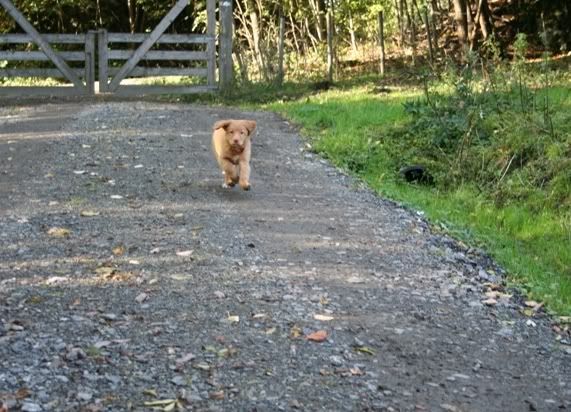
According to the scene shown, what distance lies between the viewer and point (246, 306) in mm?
5320

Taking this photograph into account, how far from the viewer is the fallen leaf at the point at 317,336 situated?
16.0ft

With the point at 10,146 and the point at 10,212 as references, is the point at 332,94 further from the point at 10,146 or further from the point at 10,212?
the point at 10,212

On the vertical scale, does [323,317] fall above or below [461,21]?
below

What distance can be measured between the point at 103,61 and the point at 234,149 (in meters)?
10.9

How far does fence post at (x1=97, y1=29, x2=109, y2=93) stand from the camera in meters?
18.2

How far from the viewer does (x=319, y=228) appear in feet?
24.4

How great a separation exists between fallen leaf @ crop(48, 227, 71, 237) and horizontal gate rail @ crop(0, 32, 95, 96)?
38.5 feet

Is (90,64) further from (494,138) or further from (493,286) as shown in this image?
(493,286)

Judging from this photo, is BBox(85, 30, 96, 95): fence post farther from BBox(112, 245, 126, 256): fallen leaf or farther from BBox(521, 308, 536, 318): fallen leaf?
BBox(521, 308, 536, 318): fallen leaf

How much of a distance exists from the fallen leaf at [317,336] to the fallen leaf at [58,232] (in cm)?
263

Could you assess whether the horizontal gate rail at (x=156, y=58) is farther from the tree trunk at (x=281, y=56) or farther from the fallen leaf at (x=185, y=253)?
the fallen leaf at (x=185, y=253)

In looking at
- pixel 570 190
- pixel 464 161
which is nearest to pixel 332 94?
pixel 464 161

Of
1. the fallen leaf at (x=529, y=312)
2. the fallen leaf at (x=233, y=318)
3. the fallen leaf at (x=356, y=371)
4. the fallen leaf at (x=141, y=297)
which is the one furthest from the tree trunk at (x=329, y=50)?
the fallen leaf at (x=356, y=371)

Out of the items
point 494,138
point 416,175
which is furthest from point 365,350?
point 494,138
